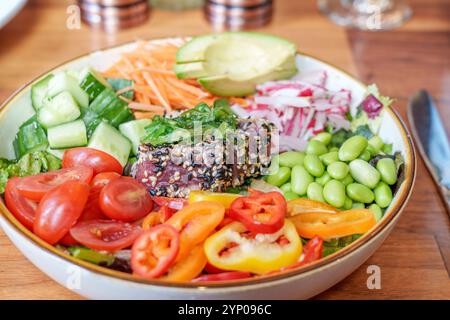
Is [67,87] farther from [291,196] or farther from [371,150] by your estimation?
[371,150]

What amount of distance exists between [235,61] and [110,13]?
97cm

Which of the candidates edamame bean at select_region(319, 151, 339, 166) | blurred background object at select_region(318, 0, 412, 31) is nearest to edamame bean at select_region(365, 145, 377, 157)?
edamame bean at select_region(319, 151, 339, 166)

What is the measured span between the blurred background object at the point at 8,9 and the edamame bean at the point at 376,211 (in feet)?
5.85

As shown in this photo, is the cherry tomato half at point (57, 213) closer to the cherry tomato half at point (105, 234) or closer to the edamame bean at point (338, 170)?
the cherry tomato half at point (105, 234)

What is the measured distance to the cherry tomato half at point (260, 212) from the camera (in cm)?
154

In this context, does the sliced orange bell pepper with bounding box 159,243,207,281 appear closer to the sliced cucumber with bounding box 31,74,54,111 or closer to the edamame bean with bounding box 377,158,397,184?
the edamame bean with bounding box 377,158,397,184

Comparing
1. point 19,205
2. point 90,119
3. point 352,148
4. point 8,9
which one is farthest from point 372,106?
point 8,9

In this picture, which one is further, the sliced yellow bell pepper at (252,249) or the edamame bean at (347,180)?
the edamame bean at (347,180)

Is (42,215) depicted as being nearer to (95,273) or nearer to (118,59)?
(95,273)

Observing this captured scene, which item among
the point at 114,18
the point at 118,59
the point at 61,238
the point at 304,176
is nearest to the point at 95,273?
the point at 61,238

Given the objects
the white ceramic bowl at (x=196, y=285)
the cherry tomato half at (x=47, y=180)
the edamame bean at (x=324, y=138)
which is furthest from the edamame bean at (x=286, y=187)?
the cherry tomato half at (x=47, y=180)

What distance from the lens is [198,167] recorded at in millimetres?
1849

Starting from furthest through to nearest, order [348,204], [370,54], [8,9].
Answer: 1. [370,54]
2. [8,9]
3. [348,204]

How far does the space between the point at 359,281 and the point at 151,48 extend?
4.15 ft
